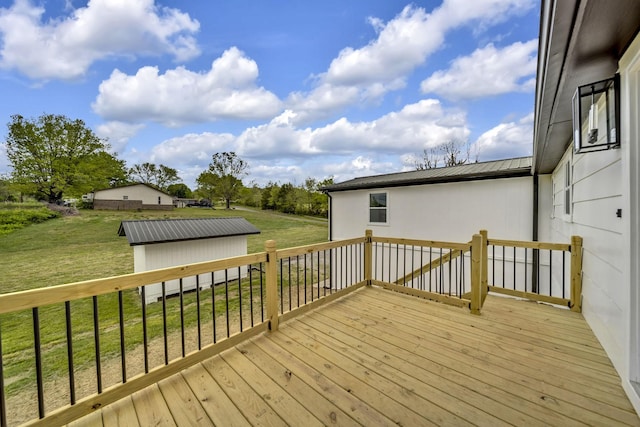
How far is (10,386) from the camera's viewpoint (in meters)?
3.60

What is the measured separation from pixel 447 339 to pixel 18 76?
18866 millimetres

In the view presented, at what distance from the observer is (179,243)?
7078 mm

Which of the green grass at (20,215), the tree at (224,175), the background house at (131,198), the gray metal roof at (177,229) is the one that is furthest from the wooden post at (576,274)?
the background house at (131,198)

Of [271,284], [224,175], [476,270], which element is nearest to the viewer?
[271,284]

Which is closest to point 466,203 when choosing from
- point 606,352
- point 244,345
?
point 606,352

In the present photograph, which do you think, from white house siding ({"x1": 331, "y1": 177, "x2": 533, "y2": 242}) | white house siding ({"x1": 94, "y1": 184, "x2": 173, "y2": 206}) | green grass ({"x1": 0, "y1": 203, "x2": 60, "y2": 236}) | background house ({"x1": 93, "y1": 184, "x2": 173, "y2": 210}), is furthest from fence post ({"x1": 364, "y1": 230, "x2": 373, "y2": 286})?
white house siding ({"x1": 94, "y1": 184, "x2": 173, "y2": 206})

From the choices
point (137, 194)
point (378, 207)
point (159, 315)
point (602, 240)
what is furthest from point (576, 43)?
point (137, 194)

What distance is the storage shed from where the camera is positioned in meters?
6.66

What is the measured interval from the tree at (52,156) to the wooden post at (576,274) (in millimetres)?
27749

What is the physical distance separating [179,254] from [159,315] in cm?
171

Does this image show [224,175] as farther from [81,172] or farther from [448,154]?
[448,154]

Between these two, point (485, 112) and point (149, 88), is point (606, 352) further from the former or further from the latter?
point (149, 88)

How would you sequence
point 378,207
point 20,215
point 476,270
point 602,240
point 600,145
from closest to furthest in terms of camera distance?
point 600,145 < point 602,240 < point 476,270 < point 378,207 < point 20,215

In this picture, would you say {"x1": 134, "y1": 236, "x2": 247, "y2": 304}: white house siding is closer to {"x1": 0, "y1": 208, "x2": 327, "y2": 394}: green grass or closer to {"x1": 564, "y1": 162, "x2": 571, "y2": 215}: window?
{"x1": 0, "y1": 208, "x2": 327, "y2": 394}: green grass
